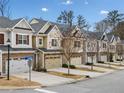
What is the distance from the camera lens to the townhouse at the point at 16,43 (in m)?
29.0

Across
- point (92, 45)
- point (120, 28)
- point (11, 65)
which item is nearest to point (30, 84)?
point (11, 65)

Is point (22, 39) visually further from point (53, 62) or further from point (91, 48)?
point (91, 48)

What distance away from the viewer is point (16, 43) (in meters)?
31.7

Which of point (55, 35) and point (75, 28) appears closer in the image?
point (55, 35)

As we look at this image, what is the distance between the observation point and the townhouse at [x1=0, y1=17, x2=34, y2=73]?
2903cm

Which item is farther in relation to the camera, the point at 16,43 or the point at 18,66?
the point at 16,43

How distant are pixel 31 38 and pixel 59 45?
7.92m

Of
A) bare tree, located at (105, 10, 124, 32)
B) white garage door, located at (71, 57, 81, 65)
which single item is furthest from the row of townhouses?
bare tree, located at (105, 10, 124, 32)

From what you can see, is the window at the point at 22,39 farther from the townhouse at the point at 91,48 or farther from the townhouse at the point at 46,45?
the townhouse at the point at 91,48

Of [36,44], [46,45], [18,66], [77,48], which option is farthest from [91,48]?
[18,66]

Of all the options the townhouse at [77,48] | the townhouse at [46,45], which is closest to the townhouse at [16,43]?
the townhouse at [46,45]

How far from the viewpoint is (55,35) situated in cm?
3991

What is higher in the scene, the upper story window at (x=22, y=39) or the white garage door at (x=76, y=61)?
the upper story window at (x=22, y=39)

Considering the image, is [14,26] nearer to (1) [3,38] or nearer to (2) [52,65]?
(1) [3,38]
